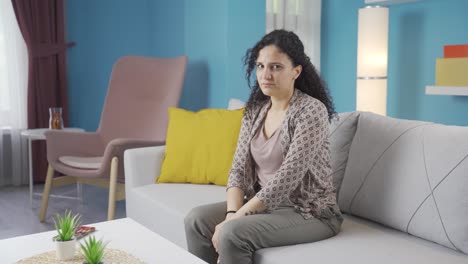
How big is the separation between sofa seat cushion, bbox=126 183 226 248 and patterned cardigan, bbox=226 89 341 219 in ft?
1.79

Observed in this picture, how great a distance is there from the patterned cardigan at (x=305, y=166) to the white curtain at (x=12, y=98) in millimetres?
3020

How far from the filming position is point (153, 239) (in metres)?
1.71

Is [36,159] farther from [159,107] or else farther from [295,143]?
[295,143]

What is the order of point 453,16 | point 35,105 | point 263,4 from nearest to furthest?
point 453,16 < point 263,4 < point 35,105

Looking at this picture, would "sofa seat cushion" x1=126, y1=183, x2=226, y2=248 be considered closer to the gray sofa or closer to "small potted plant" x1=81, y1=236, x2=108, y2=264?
the gray sofa

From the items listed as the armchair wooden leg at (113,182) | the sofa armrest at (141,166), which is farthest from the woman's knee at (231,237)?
the armchair wooden leg at (113,182)

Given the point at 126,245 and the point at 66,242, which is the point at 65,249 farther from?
the point at 126,245

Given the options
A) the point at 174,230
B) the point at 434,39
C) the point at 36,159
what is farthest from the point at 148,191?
the point at 36,159

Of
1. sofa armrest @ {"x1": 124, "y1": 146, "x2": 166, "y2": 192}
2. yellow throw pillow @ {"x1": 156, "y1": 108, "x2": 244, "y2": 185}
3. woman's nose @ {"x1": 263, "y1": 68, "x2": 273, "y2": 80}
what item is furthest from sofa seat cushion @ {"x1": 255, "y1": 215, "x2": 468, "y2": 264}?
sofa armrest @ {"x1": 124, "y1": 146, "x2": 166, "y2": 192}

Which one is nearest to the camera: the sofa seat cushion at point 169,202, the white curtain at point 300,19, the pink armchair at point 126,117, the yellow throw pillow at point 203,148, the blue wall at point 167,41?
the sofa seat cushion at point 169,202

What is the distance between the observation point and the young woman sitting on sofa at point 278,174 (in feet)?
5.68

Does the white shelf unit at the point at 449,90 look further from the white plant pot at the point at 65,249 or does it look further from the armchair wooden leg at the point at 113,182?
the white plant pot at the point at 65,249

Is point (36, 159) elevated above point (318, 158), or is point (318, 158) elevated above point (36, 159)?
point (318, 158)

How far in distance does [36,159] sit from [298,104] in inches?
123
